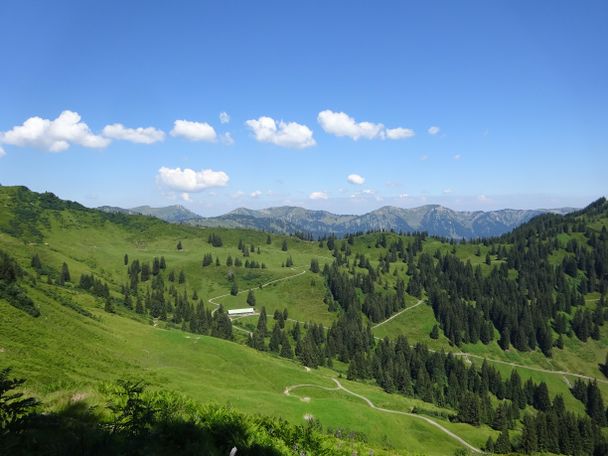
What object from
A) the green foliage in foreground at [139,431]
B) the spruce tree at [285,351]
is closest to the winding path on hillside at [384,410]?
the spruce tree at [285,351]

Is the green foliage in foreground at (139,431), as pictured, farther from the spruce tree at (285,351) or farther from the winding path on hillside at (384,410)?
the spruce tree at (285,351)

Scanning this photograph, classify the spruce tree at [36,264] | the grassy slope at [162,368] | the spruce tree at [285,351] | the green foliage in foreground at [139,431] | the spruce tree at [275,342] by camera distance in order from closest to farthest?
the green foliage in foreground at [139,431] → the grassy slope at [162,368] → the spruce tree at [285,351] → the spruce tree at [275,342] → the spruce tree at [36,264]

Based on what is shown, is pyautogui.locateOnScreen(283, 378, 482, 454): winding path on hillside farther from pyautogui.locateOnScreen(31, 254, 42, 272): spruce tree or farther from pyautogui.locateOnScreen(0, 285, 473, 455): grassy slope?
pyautogui.locateOnScreen(31, 254, 42, 272): spruce tree

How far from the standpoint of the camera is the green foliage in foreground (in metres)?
11.2

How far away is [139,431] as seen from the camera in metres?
13.7

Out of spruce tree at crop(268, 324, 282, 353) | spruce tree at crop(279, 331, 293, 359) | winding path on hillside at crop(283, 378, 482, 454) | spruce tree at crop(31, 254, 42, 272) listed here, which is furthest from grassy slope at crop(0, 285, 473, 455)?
spruce tree at crop(31, 254, 42, 272)

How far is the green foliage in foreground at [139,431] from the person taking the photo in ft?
36.9

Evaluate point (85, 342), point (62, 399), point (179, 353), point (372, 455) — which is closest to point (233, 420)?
point (62, 399)

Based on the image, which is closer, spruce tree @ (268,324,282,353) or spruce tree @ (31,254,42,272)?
spruce tree @ (268,324,282,353)

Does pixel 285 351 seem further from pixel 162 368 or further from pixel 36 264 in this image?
pixel 36 264

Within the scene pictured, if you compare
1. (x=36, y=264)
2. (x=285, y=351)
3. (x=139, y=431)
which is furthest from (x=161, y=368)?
(x=36, y=264)

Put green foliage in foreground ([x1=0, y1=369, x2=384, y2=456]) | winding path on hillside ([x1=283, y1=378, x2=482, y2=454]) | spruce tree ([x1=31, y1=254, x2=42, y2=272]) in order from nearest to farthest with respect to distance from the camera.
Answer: green foliage in foreground ([x1=0, y1=369, x2=384, y2=456]), winding path on hillside ([x1=283, y1=378, x2=482, y2=454]), spruce tree ([x1=31, y1=254, x2=42, y2=272])

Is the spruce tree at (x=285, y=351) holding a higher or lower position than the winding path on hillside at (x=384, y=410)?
lower

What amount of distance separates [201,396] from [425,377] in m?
131
